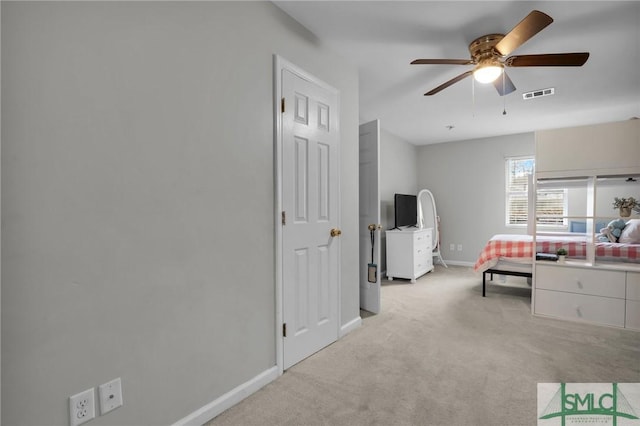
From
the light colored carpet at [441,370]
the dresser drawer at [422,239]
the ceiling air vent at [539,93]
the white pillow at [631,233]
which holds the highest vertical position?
the ceiling air vent at [539,93]

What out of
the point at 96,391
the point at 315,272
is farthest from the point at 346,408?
the point at 96,391

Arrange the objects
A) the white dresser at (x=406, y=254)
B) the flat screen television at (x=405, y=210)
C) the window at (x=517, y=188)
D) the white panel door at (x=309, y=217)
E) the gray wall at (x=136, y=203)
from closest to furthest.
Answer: the gray wall at (x=136, y=203) < the white panel door at (x=309, y=217) < the white dresser at (x=406, y=254) < the flat screen television at (x=405, y=210) < the window at (x=517, y=188)

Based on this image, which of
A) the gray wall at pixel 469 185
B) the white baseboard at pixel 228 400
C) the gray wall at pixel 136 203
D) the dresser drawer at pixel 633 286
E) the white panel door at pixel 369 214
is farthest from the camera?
the gray wall at pixel 469 185

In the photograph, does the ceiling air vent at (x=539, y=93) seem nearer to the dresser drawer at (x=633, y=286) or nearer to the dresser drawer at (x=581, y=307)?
the dresser drawer at (x=633, y=286)

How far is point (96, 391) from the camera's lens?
128 centimetres

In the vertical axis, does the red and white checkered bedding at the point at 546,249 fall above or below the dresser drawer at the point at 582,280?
above

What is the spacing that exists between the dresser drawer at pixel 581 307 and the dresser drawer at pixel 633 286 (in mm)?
85

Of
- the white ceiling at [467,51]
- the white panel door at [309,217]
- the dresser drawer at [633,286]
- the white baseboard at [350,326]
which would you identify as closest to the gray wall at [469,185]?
the white ceiling at [467,51]

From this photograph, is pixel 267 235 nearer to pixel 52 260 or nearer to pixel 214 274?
pixel 214 274

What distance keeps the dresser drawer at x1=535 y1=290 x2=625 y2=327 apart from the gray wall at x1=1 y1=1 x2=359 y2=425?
9.11 ft

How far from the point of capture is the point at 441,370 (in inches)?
84.7

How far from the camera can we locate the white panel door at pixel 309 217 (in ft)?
7.20

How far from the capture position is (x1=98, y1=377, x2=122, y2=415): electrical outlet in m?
1.29

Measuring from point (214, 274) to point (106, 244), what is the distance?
56 centimetres
